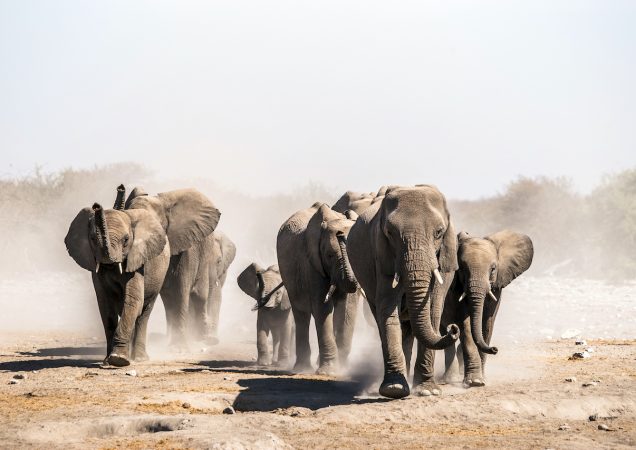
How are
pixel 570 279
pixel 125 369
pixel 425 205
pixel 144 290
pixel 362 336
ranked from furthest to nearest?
pixel 570 279 < pixel 362 336 < pixel 144 290 < pixel 125 369 < pixel 425 205

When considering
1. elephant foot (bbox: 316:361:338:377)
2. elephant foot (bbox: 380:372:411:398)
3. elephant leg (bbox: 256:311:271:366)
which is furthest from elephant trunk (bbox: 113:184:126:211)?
elephant foot (bbox: 380:372:411:398)

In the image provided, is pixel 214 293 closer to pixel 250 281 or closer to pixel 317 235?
pixel 250 281

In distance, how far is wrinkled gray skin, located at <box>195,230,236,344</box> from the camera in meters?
21.2

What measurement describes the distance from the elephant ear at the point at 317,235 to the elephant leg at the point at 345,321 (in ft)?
1.47

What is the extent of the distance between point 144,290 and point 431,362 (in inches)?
202

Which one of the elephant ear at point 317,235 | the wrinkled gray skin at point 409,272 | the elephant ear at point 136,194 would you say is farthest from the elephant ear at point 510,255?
the elephant ear at point 136,194

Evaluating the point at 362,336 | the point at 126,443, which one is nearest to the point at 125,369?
the point at 126,443

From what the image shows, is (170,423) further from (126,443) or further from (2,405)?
(2,405)

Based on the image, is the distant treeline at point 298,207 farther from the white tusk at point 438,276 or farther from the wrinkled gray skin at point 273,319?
the white tusk at point 438,276

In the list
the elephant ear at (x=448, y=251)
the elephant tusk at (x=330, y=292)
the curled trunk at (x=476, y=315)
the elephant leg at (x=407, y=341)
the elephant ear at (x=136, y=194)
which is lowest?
the elephant leg at (x=407, y=341)

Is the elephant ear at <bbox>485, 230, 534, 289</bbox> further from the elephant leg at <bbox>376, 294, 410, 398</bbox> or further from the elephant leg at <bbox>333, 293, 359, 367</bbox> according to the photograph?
the elephant leg at <bbox>376, 294, 410, 398</bbox>

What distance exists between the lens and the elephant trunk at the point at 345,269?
1480 cm

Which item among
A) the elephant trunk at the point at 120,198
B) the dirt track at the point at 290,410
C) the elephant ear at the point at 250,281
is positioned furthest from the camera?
the elephant ear at the point at 250,281

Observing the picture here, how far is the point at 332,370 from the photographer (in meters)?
15.1
